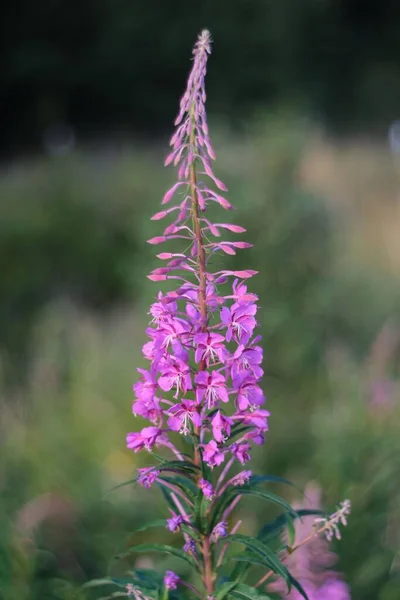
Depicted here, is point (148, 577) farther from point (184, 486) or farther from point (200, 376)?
point (200, 376)

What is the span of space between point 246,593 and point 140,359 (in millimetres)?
3662

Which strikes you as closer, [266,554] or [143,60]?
[266,554]

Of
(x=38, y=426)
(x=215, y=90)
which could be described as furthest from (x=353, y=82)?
(x=38, y=426)

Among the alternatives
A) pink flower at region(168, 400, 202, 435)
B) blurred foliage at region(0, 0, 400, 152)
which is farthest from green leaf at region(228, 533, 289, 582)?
blurred foliage at region(0, 0, 400, 152)

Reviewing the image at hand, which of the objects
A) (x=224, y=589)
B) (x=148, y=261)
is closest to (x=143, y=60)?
(x=148, y=261)

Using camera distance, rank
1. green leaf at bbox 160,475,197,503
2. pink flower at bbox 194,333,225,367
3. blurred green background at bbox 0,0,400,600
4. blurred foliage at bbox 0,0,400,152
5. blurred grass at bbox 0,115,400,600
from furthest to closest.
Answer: blurred foliage at bbox 0,0,400,152 < blurred green background at bbox 0,0,400,600 < blurred grass at bbox 0,115,400,600 < green leaf at bbox 160,475,197,503 < pink flower at bbox 194,333,225,367

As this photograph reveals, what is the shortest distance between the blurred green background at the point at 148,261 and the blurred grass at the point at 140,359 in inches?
0.6

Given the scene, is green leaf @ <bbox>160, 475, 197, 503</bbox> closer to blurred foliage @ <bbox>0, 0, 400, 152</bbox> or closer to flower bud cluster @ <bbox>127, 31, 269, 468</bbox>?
flower bud cluster @ <bbox>127, 31, 269, 468</bbox>

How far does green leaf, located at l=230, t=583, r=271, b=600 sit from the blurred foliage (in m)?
16.9

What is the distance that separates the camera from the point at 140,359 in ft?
16.3

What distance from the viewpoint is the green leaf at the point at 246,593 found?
1.30 m

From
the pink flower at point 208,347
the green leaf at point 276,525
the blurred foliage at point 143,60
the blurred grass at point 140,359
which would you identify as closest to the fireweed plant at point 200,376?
the pink flower at point 208,347

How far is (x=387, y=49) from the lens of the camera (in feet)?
66.6

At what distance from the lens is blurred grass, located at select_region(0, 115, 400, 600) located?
2.76 m
